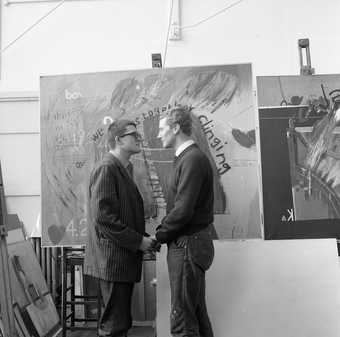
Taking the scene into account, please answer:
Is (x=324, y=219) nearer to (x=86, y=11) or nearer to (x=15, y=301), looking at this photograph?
(x=15, y=301)

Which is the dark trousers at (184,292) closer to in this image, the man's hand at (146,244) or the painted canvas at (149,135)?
the man's hand at (146,244)

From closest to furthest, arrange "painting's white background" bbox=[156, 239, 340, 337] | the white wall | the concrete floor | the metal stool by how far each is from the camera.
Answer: "painting's white background" bbox=[156, 239, 340, 337]
the metal stool
the concrete floor
the white wall

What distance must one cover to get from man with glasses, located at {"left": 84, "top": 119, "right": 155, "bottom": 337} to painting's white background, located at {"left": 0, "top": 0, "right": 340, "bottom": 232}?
2002mm

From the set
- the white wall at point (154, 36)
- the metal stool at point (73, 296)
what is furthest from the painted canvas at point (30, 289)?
the white wall at point (154, 36)

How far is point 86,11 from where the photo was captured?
377 centimetres

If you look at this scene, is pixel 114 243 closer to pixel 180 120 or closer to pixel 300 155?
pixel 180 120

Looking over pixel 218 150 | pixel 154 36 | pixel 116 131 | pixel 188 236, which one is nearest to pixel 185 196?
pixel 188 236

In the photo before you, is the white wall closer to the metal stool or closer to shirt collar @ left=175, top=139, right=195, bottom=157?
the metal stool

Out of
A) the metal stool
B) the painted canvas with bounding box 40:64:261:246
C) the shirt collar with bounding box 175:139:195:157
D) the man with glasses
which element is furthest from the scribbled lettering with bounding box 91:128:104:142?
the metal stool

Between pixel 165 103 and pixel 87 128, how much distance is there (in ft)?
1.63

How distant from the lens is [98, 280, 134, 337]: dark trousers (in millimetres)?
1859

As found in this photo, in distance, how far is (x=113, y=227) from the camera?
187 cm

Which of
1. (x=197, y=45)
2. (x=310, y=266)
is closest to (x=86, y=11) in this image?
(x=197, y=45)

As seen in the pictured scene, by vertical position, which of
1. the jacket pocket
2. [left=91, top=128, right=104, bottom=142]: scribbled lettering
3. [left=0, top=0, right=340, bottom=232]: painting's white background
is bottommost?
the jacket pocket
